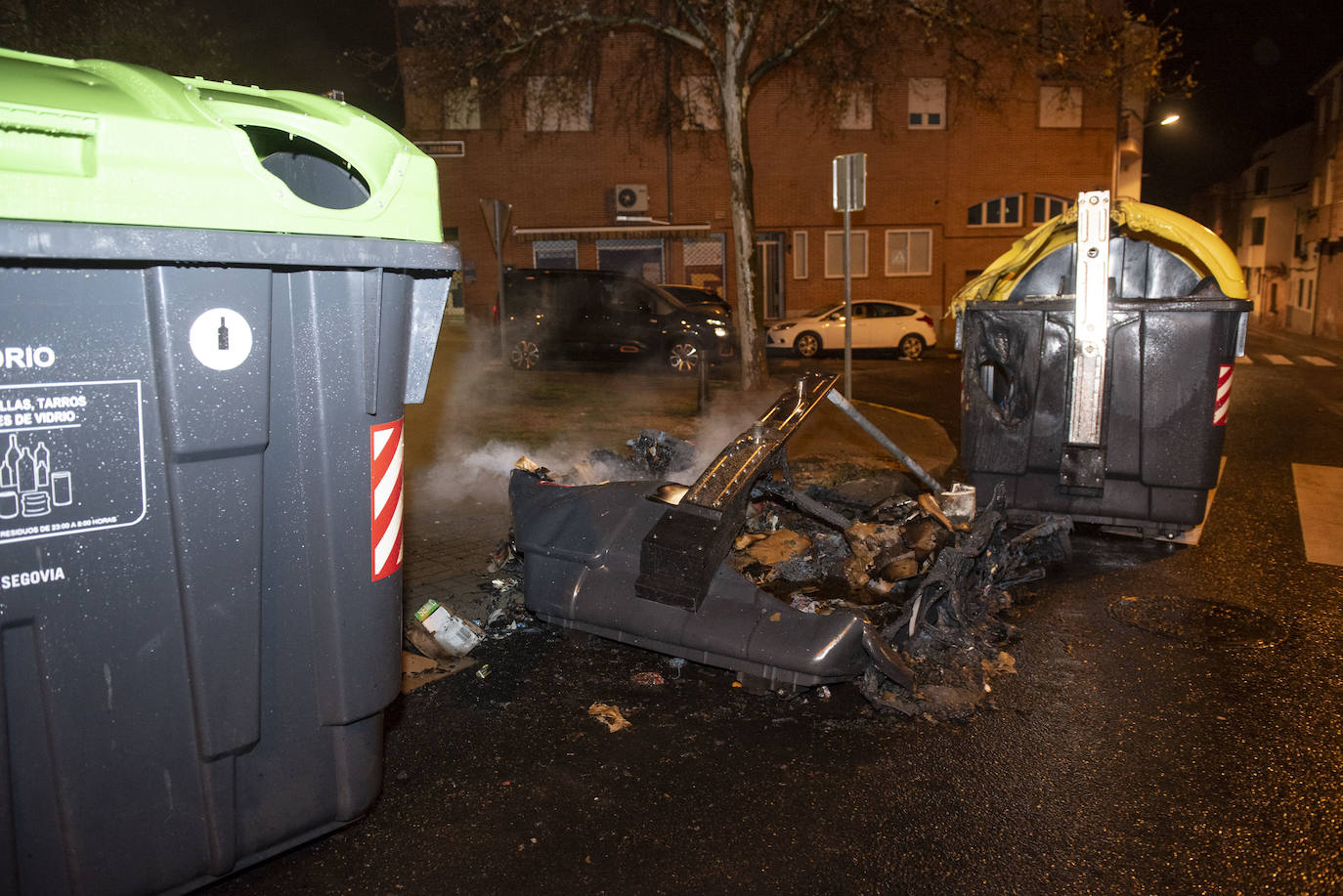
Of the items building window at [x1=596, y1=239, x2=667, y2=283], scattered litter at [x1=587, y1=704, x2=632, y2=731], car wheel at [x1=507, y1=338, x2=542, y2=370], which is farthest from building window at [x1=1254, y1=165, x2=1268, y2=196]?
scattered litter at [x1=587, y1=704, x2=632, y2=731]

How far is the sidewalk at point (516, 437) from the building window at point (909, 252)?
13710 mm

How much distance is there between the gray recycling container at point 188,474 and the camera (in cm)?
213

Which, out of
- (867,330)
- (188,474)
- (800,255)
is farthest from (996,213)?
(188,474)

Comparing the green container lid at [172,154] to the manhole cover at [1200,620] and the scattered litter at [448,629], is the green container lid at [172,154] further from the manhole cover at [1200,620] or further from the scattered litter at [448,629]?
the manhole cover at [1200,620]

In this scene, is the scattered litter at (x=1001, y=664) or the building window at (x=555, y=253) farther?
the building window at (x=555, y=253)

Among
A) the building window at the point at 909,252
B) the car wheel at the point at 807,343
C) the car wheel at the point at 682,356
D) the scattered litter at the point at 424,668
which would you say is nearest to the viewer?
the scattered litter at the point at 424,668

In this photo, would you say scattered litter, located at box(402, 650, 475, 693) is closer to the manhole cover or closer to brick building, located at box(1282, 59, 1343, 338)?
the manhole cover

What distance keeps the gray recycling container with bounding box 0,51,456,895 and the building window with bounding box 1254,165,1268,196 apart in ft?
154

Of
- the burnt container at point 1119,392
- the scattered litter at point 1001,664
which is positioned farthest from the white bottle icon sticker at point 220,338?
the burnt container at point 1119,392

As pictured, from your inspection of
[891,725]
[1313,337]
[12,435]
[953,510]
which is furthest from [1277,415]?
[1313,337]

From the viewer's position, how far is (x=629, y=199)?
26000 millimetres

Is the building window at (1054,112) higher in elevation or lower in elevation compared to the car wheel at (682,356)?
higher

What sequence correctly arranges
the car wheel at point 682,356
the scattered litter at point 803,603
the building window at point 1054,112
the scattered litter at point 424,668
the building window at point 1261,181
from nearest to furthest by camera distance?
the scattered litter at point 424,668
the scattered litter at point 803,603
the car wheel at point 682,356
the building window at point 1054,112
the building window at point 1261,181

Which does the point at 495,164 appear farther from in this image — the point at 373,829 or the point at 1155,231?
the point at 373,829
